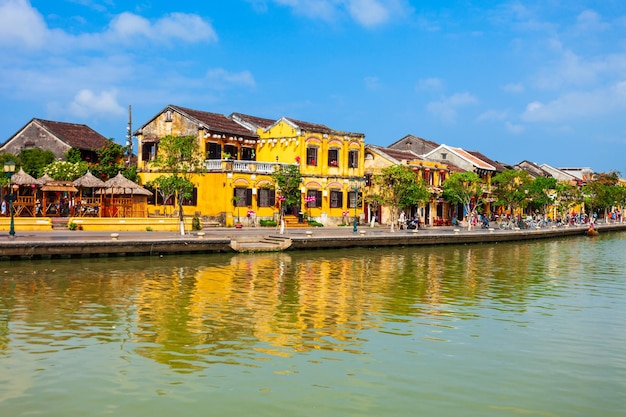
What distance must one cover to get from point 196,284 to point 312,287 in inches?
162

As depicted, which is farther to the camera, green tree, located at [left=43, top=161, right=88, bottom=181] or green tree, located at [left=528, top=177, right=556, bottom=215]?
green tree, located at [left=528, top=177, right=556, bottom=215]

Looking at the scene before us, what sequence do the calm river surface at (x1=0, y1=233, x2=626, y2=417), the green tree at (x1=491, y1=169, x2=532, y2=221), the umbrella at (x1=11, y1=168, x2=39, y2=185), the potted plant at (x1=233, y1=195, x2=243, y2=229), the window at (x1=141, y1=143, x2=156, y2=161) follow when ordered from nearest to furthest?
1. the calm river surface at (x1=0, y1=233, x2=626, y2=417)
2. the umbrella at (x1=11, y1=168, x2=39, y2=185)
3. the potted plant at (x1=233, y1=195, x2=243, y2=229)
4. the window at (x1=141, y1=143, x2=156, y2=161)
5. the green tree at (x1=491, y1=169, x2=532, y2=221)

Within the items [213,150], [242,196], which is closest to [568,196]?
[242,196]

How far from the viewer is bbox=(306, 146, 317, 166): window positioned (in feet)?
169

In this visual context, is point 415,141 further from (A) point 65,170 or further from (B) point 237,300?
(B) point 237,300

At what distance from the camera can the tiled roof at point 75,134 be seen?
183 ft

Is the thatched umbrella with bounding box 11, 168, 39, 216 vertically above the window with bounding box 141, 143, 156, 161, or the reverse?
the window with bounding box 141, 143, 156, 161

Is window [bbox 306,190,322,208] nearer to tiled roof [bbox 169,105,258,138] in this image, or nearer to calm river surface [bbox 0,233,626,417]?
tiled roof [bbox 169,105,258,138]

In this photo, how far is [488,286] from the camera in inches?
981

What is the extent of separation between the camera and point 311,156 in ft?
170

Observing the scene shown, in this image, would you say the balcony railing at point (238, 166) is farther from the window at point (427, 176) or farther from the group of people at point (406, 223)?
the window at point (427, 176)

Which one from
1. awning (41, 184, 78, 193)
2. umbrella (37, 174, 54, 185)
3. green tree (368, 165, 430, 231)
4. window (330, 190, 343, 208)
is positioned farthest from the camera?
window (330, 190, 343, 208)

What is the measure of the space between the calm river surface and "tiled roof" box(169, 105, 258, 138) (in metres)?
24.4

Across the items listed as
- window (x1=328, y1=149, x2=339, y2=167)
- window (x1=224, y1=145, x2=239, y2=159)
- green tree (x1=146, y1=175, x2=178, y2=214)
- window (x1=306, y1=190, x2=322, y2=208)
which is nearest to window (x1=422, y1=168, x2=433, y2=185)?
window (x1=328, y1=149, x2=339, y2=167)
